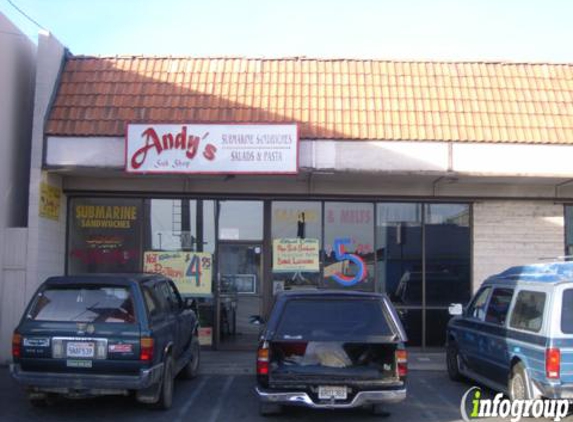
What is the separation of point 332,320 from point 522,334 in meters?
2.49

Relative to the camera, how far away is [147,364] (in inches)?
326

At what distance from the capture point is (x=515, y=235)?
47.6ft

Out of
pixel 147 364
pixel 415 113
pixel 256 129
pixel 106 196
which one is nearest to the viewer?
pixel 147 364

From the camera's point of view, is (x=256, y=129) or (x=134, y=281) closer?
(x=134, y=281)

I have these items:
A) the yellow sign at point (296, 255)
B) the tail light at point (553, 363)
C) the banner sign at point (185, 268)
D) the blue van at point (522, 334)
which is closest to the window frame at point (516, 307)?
the blue van at point (522, 334)

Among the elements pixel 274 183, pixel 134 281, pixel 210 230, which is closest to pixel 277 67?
pixel 274 183

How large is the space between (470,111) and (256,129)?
14.2 feet

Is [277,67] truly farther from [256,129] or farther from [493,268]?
[493,268]

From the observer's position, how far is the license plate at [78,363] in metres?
8.21

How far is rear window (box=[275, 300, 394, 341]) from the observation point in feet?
27.0

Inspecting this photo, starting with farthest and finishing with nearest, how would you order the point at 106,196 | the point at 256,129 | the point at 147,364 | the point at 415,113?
the point at 106,196 → the point at 415,113 → the point at 256,129 → the point at 147,364

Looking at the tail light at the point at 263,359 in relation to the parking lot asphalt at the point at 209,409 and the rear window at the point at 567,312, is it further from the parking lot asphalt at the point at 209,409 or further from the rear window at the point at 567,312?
the rear window at the point at 567,312

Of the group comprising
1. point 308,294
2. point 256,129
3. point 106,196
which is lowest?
point 308,294

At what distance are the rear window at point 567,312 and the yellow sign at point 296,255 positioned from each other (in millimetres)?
6625
